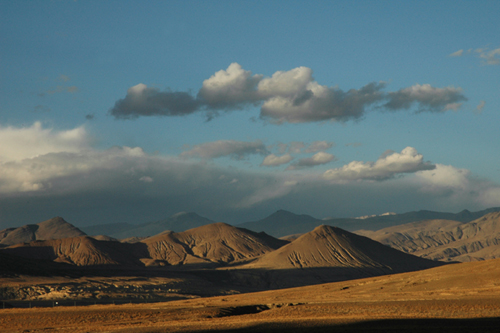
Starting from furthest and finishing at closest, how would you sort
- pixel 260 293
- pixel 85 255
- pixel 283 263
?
pixel 85 255 → pixel 283 263 → pixel 260 293

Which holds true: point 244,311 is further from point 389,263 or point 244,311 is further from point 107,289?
point 389,263

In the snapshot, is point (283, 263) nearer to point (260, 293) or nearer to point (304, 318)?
point (260, 293)

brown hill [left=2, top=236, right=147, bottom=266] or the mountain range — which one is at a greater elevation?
brown hill [left=2, top=236, right=147, bottom=266]

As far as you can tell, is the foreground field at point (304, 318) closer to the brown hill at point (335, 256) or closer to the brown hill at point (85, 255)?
the brown hill at point (335, 256)

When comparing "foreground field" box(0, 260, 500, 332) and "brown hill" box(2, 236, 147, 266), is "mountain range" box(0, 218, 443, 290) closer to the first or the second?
"brown hill" box(2, 236, 147, 266)

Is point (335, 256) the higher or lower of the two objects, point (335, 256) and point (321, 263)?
the higher

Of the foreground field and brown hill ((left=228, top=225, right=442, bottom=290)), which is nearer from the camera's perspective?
the foreground field

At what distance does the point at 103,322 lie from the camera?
46.2 m

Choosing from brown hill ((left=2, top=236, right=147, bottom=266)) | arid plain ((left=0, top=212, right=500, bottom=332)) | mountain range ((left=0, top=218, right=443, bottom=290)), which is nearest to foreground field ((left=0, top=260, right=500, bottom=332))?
arid plain ((left=0, top=212, right=500, bottom=332))

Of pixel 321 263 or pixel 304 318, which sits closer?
pixel 304 318

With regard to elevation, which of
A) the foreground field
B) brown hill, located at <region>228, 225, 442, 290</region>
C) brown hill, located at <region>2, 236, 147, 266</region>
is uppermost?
brown hill, located at <region>2, 236, 147, 266</region>

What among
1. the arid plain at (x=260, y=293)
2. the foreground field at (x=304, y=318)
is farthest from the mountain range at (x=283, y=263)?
the foreground field at (x=304, y=318)

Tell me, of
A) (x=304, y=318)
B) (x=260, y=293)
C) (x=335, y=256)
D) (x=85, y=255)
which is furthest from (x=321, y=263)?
(x=304, y=318)

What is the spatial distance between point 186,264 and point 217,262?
1182 cm
